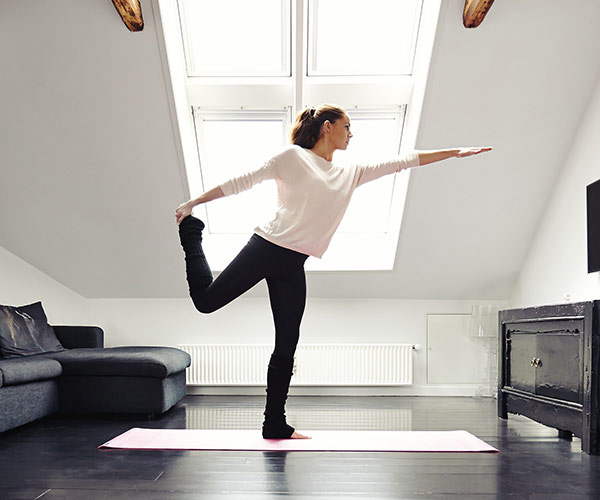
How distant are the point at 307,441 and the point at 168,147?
2.12 meters

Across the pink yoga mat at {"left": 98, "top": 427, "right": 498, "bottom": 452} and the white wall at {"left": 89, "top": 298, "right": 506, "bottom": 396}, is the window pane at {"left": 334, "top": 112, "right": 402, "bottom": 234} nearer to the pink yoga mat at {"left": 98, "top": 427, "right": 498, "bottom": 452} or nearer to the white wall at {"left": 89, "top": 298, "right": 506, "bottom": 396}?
the white wall at {"left": 89, "top": 298, "right": 506, "bottom": 396}

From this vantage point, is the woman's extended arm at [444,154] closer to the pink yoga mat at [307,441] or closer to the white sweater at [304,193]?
the white sweater at [304,193]

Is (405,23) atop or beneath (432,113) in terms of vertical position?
atop

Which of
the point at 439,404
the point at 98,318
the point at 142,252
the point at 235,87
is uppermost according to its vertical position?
the point at 235,87

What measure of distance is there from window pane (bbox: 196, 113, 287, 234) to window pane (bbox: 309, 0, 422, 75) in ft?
1.81

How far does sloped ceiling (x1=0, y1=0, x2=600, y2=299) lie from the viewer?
11.0ft

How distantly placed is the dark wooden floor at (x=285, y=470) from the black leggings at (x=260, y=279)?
1.86 ft

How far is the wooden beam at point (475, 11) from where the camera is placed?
9.82 feet

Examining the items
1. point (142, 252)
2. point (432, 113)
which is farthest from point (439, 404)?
point (142, 252)

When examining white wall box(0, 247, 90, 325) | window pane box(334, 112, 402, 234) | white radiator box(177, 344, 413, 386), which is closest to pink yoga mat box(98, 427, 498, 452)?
white radiator box(177, 344, 413, 386)

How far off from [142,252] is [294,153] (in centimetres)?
236

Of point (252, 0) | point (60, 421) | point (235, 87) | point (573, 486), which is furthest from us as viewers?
point (235, 87)

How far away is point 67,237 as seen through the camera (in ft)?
14.7

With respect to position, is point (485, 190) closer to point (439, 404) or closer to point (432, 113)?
point (432, 113)
